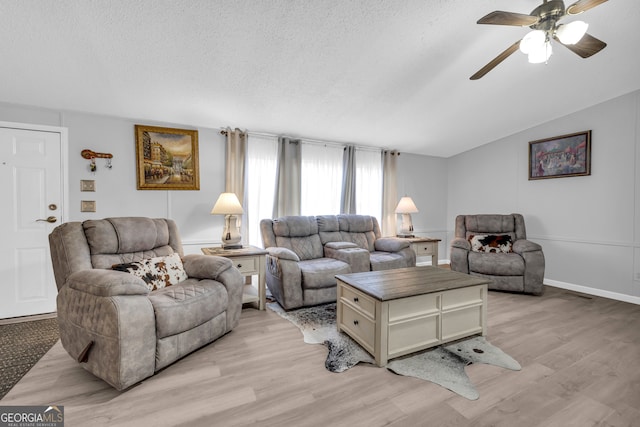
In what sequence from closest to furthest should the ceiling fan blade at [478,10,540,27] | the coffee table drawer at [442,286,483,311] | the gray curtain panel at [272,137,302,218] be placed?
the ceiling fan blade at [478,10,540,27] → the coffee table drawer at [442,286,483,311] → the gray curtain panel at [272,137,302,218]

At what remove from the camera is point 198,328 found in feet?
6.46

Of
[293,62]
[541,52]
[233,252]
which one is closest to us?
[541,52]

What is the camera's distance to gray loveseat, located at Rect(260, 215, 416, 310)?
2.83 m

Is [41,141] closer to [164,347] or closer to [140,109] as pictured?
[140,109]

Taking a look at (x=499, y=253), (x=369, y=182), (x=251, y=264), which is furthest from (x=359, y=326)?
(x=369, y=182)

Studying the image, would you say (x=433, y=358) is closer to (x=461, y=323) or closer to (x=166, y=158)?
(x=461, y=323)

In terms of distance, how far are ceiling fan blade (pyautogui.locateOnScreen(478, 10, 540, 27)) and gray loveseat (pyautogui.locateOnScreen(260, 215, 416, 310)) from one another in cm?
233

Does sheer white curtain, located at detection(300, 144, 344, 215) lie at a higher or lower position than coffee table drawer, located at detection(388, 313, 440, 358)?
higher

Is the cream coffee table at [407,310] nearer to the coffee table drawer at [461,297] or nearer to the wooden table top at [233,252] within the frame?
the coffee table drawer at [461,297]

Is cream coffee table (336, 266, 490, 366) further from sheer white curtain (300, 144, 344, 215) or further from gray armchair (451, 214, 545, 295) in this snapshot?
sheer white curtain (300, 144, 344, 215)

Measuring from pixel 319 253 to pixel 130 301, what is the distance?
7.24 feet

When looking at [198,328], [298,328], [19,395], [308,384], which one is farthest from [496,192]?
[19,395]

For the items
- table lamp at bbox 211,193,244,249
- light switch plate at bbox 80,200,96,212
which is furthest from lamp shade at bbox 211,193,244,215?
light switch plate at bbox 80,200,96,212

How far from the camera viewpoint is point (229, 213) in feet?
9.80
